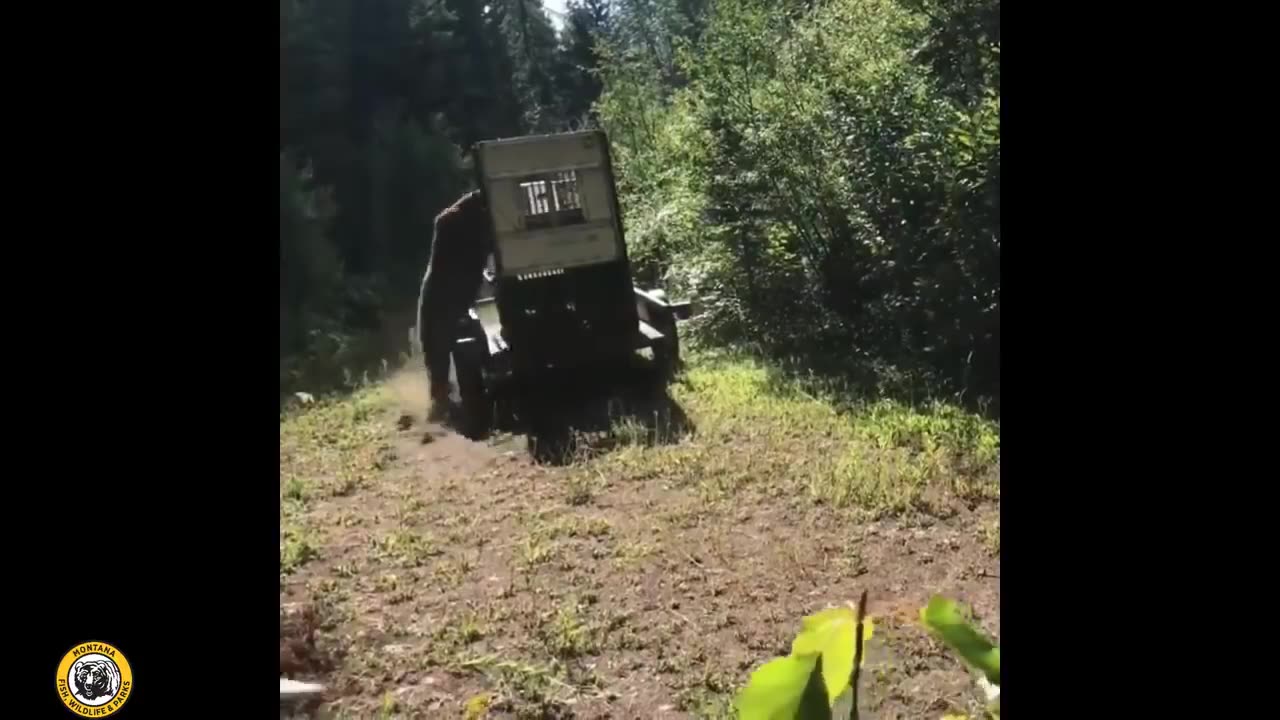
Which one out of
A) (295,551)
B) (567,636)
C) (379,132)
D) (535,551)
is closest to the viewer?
(567,636)

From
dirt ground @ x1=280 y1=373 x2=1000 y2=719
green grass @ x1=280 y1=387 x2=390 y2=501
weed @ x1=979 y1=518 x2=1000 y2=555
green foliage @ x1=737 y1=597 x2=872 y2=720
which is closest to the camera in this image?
green foliage @ x1=737 y1=597 x2=872 y2=720

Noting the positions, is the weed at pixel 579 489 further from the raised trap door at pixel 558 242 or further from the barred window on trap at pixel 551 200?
the barred window on trap at pixel 551 200

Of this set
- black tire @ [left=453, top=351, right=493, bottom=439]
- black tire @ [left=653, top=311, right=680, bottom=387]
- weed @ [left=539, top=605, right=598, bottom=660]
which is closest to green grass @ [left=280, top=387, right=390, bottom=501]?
black tire @ [left=453, top=351, right=493, bottom=439]

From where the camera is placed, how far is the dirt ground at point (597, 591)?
356 cm

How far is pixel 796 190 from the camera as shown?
9398 mm

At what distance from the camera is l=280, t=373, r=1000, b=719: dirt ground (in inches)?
140

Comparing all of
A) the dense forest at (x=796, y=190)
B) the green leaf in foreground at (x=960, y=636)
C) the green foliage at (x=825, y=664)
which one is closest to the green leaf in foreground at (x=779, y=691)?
the green foliage at (x=825, y=664)

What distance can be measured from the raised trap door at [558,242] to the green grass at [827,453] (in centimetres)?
105

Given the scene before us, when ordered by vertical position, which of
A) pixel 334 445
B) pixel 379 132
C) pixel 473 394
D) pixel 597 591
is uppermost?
pixel 379 132

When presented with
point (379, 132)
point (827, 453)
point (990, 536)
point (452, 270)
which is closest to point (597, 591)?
point (990, 536)

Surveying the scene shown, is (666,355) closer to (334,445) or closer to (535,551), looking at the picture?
(334,445)
